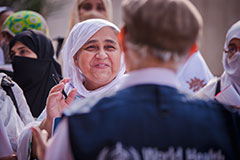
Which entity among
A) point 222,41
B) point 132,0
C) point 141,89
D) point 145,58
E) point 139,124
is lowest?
point 222,41

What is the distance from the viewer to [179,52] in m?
1.72

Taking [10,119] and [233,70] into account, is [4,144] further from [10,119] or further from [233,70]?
[233,70]

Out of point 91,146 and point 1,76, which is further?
point 1,76

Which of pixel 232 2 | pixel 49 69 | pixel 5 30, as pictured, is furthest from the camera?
pixel 232 2

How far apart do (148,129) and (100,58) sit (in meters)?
1.61

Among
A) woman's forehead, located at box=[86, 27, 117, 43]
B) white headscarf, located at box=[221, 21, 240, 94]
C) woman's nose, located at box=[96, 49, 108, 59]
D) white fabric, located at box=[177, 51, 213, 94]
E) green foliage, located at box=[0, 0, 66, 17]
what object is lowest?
white fabric, located at box=[177, 51, 213, 94]

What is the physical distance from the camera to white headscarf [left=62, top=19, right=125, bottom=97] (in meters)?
3.25

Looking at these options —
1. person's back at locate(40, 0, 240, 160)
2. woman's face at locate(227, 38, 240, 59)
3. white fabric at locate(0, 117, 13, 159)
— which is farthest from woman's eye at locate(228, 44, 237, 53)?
person's back at locate(40, 0, 240, 160)

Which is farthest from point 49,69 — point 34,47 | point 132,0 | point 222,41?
point 222,41

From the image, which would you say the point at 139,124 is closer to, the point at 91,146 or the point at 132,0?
the point at 91,146

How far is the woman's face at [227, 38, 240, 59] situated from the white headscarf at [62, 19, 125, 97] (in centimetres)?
116

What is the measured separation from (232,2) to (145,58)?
11045mm

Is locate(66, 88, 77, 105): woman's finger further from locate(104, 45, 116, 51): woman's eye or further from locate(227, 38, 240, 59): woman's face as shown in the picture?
locate(227, 38, 240, 59): woman's face

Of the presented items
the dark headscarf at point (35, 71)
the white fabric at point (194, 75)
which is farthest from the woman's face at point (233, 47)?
the dark headscarf at point (35, 71)
